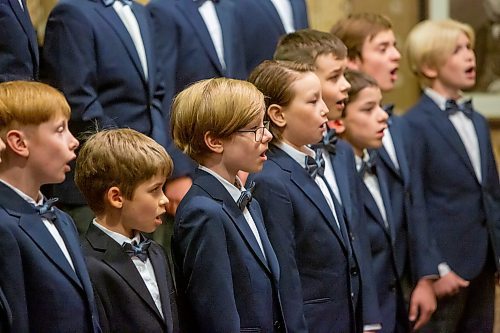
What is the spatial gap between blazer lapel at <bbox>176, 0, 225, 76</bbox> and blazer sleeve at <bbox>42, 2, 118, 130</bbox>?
459mm

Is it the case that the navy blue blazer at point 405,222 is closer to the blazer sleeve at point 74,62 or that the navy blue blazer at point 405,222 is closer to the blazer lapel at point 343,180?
the blazer lapel at point 343,180

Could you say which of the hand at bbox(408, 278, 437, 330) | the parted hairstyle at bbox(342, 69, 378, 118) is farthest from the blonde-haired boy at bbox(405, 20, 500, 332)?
the parted hairstyle at bbox(342, 69, 378, 118)

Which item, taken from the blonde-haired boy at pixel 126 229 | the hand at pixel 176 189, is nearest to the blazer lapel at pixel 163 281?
the blonde-haired boy at pixel 126 229

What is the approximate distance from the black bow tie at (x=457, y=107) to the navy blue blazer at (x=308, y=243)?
1196 millimetres

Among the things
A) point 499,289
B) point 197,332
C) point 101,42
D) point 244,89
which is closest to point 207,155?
point 244,89

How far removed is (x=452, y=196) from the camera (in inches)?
181

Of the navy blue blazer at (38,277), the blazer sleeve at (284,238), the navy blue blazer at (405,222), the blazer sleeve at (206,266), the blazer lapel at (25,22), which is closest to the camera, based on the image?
the navy blue blazer at (38,277)

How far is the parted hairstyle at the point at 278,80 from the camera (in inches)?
142

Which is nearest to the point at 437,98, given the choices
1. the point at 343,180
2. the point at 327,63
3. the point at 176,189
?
the point at 327,63

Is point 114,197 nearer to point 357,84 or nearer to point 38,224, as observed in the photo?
point 38,224

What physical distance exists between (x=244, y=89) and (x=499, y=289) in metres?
3.13

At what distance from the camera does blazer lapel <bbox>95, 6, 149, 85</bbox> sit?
3.88m

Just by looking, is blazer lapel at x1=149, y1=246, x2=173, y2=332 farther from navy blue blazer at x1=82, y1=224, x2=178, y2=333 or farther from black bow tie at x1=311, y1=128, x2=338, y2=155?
black bow tie at x1=311, y1=128, x2=338, y2=155

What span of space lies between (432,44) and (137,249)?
2.17m
